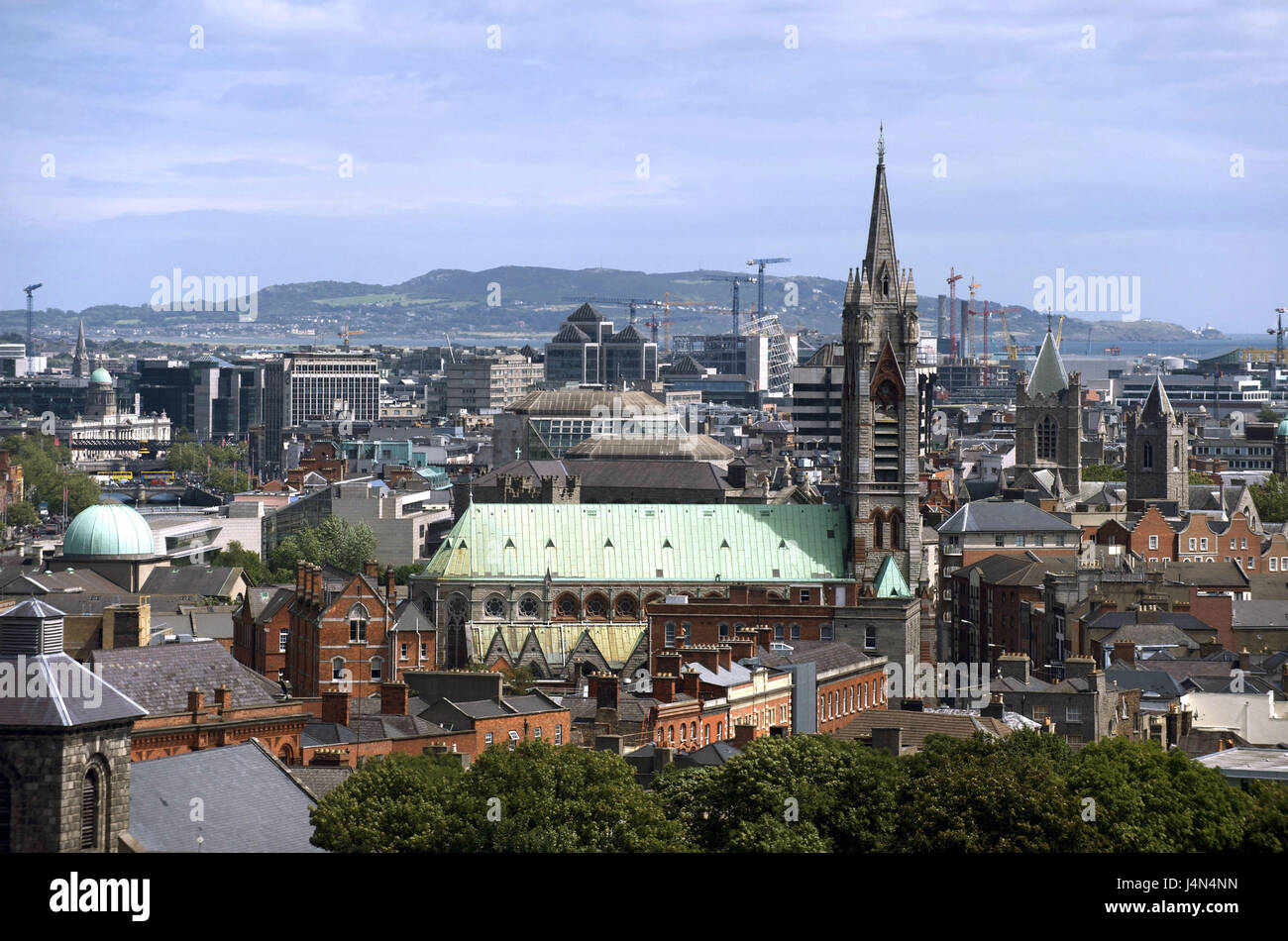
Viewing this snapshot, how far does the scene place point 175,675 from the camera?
83.5 m

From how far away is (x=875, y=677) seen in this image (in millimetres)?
116125

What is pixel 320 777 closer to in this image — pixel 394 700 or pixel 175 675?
pixel 175 675

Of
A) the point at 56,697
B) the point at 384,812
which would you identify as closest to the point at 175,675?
the point at 384,812

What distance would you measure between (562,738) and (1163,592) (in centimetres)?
5181

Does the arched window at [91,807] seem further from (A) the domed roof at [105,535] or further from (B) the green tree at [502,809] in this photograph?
(A) the domed roof at [105,535]

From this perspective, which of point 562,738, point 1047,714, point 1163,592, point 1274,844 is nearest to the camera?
point 1274,844

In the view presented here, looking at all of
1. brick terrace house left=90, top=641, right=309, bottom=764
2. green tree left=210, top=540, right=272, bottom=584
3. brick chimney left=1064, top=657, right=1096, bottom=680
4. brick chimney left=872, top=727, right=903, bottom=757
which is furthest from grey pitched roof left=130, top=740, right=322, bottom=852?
green tree left=210, top=540, right=272, bottom=584

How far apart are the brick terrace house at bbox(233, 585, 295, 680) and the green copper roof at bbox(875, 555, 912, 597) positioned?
26235mm

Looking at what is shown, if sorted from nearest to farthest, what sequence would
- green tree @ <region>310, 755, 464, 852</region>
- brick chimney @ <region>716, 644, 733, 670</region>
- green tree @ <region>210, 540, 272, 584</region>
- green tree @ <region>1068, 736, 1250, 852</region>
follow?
green tree @ <region>310, 755, 464, 852</region>
green tree @ <region>1068, 736, 1250, 852</region>
brick chimney @ <region>716, 644, 733, 670</region>
green tree @ <region>210, 540, 272, 584</region>

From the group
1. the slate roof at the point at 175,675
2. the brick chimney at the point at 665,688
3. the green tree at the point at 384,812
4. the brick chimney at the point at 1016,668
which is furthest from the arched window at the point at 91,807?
the brick chimney at the point at 1016,668

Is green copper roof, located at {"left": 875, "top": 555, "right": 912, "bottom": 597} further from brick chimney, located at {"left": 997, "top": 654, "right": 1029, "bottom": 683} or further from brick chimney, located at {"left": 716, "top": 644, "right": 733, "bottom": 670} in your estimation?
brick chimney, located at {"left": 716, "top": 644, "right": 733, "bottom": 670}

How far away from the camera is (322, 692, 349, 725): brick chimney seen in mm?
86688
